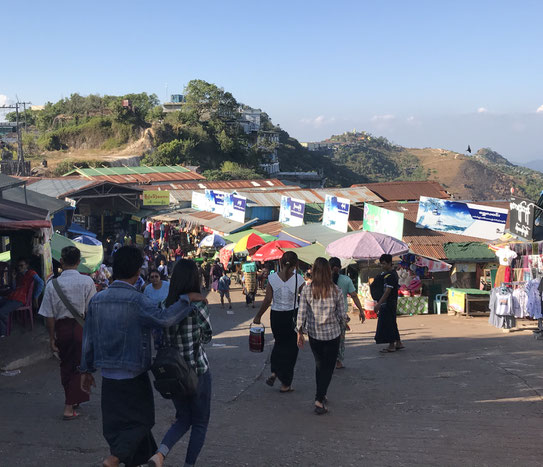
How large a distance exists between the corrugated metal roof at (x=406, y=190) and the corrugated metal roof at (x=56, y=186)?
52.2 ft

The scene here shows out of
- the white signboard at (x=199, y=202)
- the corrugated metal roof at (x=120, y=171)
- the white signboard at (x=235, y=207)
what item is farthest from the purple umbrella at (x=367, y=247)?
the corrugated metal roof at (x=120, y=171)

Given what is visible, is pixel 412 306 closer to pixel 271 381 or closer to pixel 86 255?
pixel 86 255

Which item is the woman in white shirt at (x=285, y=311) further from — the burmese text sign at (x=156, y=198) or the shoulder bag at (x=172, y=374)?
the burmese text sign at (x=156, y=198)

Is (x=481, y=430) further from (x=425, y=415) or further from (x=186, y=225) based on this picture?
(x=186, y=225)

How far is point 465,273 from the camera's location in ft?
55.2

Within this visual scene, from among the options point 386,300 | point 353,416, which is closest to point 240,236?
point 386,300

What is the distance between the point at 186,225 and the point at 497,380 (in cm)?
2236

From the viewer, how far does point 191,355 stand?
13.6ft

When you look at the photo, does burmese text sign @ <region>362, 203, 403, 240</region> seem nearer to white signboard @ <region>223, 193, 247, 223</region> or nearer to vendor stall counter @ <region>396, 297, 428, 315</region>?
vendor stall counter @ <region>396, 297, 428, 315</region>

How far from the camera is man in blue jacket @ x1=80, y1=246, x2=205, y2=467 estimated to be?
153 inches

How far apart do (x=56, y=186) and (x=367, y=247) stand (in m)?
24.0

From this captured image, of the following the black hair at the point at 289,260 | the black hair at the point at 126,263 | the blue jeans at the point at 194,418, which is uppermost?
the black hair at the point at 126,263

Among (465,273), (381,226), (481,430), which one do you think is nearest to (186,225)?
(381,226)

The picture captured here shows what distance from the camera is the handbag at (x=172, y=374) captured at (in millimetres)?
3875
